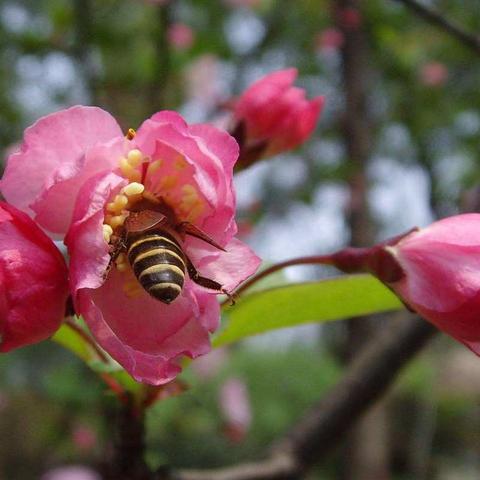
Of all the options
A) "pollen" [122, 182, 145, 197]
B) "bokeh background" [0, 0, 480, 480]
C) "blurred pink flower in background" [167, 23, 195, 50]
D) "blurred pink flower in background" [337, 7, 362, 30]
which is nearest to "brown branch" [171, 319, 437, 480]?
"bokeh background" [0, 0, 480, 480]

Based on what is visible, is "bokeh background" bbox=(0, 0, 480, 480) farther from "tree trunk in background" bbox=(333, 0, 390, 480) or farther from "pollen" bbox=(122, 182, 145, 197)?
"pollen" bbox=(122, 182, 145, 197)

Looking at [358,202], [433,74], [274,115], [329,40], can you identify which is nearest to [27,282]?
[274,115]

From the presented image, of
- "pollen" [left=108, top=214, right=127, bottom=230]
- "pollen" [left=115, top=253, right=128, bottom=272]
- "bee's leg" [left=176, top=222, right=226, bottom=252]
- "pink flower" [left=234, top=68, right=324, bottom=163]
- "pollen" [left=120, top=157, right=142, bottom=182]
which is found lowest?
"pink flower" [left=234, top=68, right=324, bottom=163]

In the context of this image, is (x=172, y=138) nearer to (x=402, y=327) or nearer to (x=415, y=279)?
(x=415, y=279)

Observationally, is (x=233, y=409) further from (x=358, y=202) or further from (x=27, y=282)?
(x=27, y=282)

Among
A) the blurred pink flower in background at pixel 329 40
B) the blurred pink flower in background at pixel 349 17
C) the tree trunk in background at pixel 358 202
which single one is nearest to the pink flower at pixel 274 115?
the tree trunk in background at pixel 358 202

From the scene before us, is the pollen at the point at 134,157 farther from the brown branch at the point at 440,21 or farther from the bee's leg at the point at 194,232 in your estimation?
the brown branch at the point at 440,21
